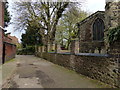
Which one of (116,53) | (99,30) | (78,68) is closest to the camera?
(116,53)

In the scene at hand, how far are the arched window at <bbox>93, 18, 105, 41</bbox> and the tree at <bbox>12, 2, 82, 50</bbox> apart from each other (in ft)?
18.5

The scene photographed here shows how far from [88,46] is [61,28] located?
1645cm

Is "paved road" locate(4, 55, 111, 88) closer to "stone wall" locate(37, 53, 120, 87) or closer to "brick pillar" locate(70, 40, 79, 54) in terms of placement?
"stone wall" locate(37, 53, 120, 87)

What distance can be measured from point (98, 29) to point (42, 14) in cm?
916

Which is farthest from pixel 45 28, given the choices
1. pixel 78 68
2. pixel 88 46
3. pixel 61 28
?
pixel 78 68

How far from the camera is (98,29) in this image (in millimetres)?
18984

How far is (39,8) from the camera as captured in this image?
2136cm

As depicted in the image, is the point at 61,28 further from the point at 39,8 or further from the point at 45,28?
the point at 39,8

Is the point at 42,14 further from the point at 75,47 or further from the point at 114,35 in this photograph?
the point at 114,35

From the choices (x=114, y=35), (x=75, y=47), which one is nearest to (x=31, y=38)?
(x=75, y=47)

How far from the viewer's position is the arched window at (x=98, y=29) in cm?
1835

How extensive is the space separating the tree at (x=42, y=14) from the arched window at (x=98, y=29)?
563cm

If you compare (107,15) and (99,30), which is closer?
(107,15)

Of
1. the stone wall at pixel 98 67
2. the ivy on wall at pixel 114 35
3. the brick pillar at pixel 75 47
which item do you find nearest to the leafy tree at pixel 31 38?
the brick pillar at pixel 75 47
